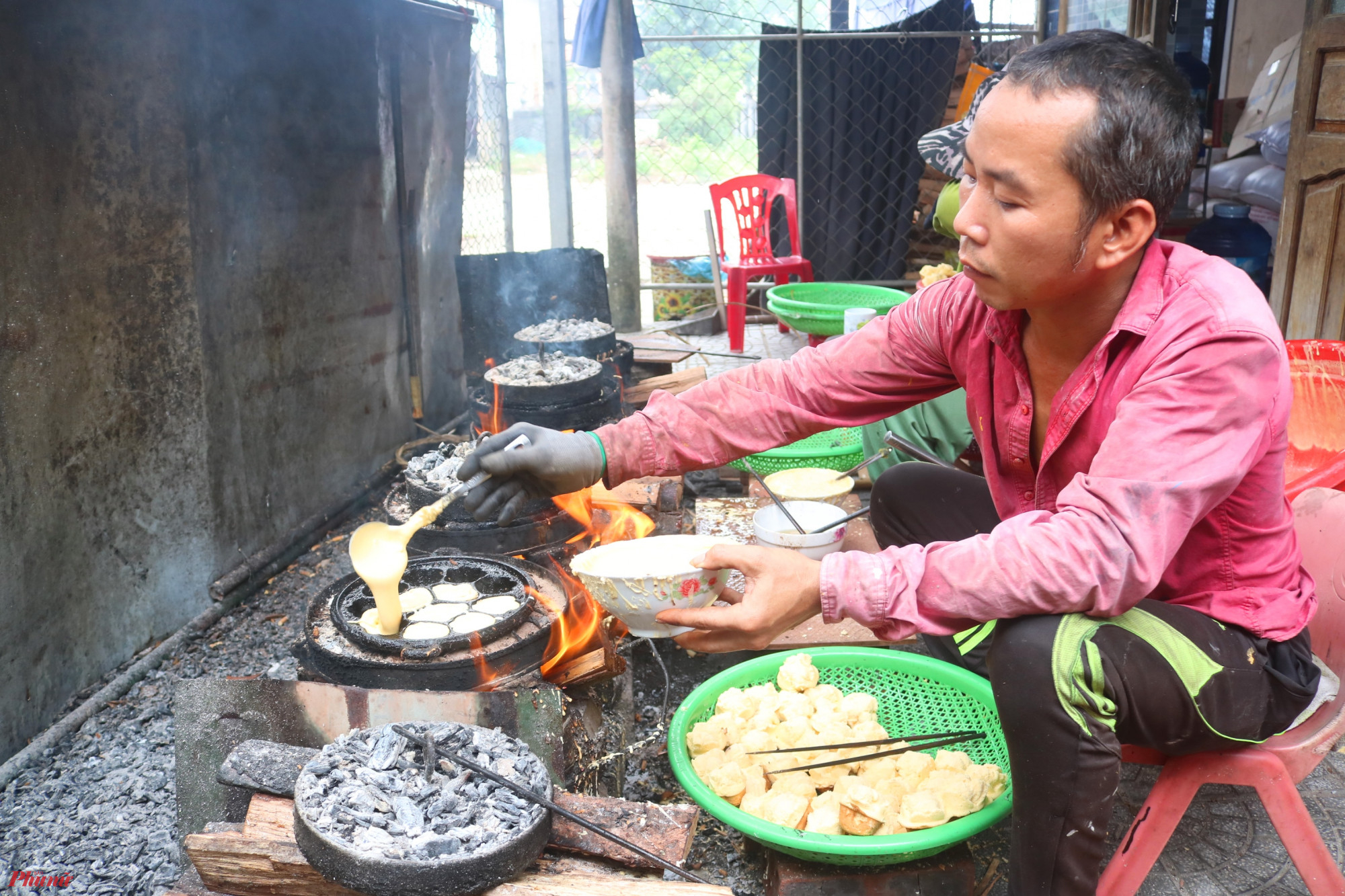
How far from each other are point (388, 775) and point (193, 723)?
2.22ft

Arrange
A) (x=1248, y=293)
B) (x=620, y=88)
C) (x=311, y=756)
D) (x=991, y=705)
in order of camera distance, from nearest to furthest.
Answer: (x=1248, y=293), (x=311, y=756), (x=991, y=705), (x=620, y=88)

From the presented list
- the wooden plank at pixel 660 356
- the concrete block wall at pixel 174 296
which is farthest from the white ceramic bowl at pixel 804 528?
the wooden plank at pixel 660 356

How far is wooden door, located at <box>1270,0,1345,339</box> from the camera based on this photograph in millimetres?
4703

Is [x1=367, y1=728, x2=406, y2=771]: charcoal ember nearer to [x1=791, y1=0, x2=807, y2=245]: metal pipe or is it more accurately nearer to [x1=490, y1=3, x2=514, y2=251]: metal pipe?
[x1=490, y1=3, x2=514, y2=251]: metal pipe

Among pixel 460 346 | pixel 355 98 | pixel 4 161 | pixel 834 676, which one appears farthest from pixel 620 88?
pixel 834 676

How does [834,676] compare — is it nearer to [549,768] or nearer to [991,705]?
[991,705]

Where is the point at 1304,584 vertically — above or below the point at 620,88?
below

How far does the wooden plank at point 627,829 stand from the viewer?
207 cm

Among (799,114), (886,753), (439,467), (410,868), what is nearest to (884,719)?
(886,753)

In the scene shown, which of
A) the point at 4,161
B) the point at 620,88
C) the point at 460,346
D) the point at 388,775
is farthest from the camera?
the point at 620,88

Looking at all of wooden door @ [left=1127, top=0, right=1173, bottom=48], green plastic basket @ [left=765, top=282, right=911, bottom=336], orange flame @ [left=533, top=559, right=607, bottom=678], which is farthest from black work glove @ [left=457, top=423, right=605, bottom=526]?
wooden door @ [left=1127, top=0, right=1173, bottom=48]

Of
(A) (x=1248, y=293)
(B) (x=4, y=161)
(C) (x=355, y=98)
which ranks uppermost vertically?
(C) (x=355, y=98)

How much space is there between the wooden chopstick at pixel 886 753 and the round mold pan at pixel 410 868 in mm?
847

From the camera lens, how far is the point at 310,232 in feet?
15.0
